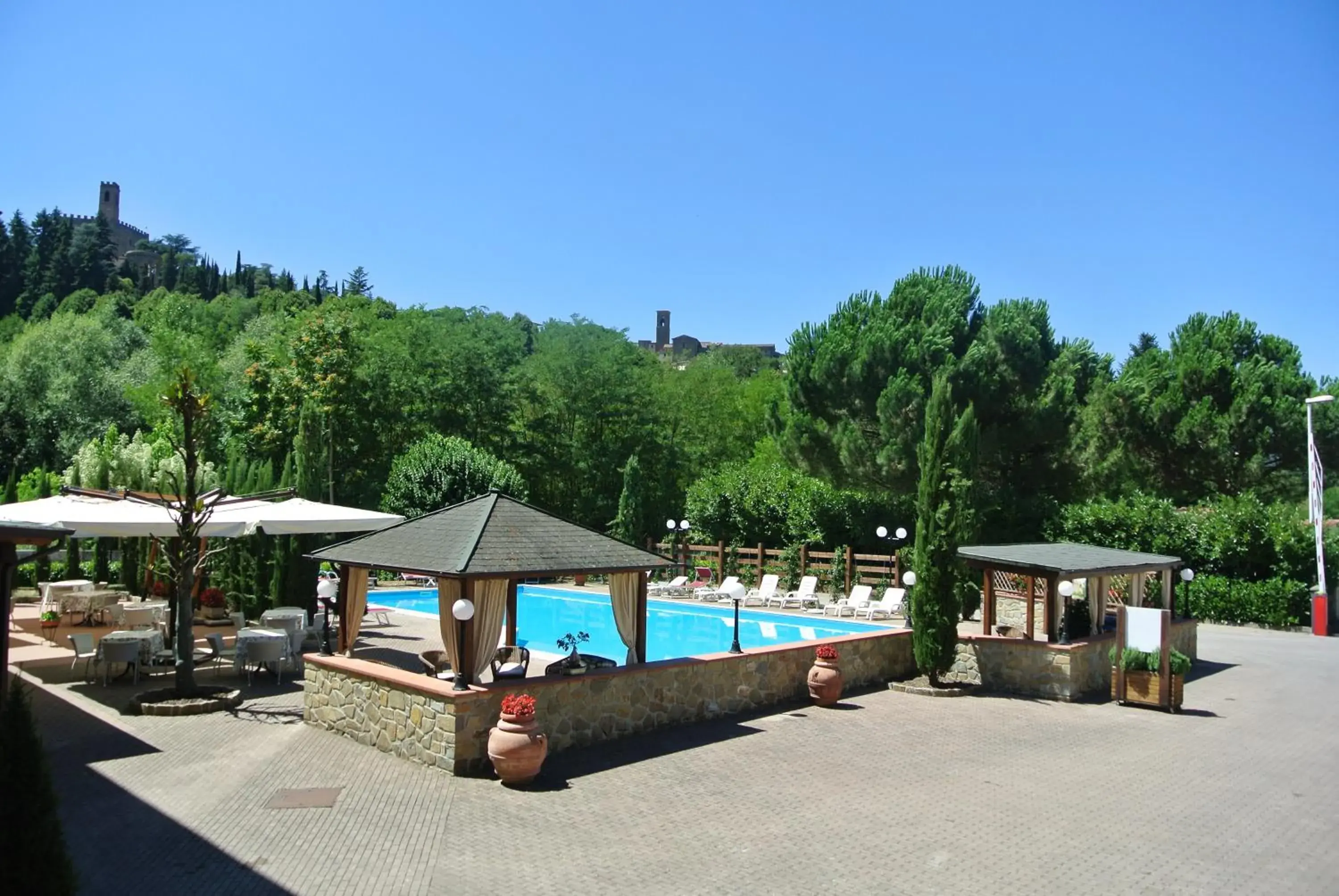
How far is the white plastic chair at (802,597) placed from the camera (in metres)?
23.2

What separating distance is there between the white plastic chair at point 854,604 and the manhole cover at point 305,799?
1543 cm

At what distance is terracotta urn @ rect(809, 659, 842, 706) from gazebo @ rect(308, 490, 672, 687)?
2.59 m

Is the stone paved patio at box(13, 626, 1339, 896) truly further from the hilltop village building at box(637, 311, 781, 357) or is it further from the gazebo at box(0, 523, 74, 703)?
the hilltop village building at box(637, 311, 781, 357)

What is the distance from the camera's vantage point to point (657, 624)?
22.5 metres

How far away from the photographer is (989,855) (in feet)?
22.8

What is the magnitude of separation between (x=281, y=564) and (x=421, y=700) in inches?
349

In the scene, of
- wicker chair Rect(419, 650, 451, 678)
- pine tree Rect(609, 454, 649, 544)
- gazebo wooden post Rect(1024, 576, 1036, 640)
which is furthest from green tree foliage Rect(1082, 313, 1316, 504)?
wicker chair Rect(419, 650, 451, 678)

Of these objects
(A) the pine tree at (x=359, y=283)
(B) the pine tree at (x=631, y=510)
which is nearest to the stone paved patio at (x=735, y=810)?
(B) the pine tree at (x=631, y=510)

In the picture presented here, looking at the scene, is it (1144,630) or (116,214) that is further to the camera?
(116,214)

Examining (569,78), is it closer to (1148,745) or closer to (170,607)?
(170,607)

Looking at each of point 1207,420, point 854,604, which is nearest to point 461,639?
point 854,604

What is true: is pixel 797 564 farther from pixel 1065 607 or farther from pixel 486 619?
pixel 486 619

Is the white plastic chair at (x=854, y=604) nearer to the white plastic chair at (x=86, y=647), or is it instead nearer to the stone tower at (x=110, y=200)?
the white plastic chair at (x=86, y=647)

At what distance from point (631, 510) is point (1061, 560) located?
17.5m
